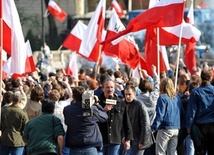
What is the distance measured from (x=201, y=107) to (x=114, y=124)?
1.30 m

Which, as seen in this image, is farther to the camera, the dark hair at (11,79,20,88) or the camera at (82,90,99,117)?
the dark hair at (11,79,20,88)

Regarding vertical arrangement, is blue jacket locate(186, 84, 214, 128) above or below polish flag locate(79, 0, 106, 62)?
below

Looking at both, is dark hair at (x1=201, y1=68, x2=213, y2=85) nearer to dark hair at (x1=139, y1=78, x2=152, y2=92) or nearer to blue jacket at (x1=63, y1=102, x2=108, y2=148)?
blue jacket at (x1=63, y1=102, x2=108, y2=148)

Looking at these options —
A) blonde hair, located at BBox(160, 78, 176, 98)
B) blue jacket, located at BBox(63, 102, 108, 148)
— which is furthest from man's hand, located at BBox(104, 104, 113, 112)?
blonde hair, located at BBox(160, 78, 176, 98)

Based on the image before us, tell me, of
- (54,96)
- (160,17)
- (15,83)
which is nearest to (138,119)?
(54,96)

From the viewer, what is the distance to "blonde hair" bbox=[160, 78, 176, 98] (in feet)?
44.0

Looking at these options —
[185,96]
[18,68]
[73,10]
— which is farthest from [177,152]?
[73,10]

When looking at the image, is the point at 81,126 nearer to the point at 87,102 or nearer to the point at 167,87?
the point at 87,102

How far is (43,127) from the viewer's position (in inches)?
446

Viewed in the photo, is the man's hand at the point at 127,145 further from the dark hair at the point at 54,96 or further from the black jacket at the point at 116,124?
the dark hair at the point at 54,96

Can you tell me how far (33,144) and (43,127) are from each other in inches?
10.9

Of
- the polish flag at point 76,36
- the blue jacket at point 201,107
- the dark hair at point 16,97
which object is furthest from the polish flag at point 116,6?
the blue jacket at point 201,107

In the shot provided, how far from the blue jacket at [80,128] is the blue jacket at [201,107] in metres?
1.35

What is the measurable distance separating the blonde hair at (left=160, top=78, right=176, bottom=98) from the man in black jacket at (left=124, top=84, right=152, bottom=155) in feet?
1.93
